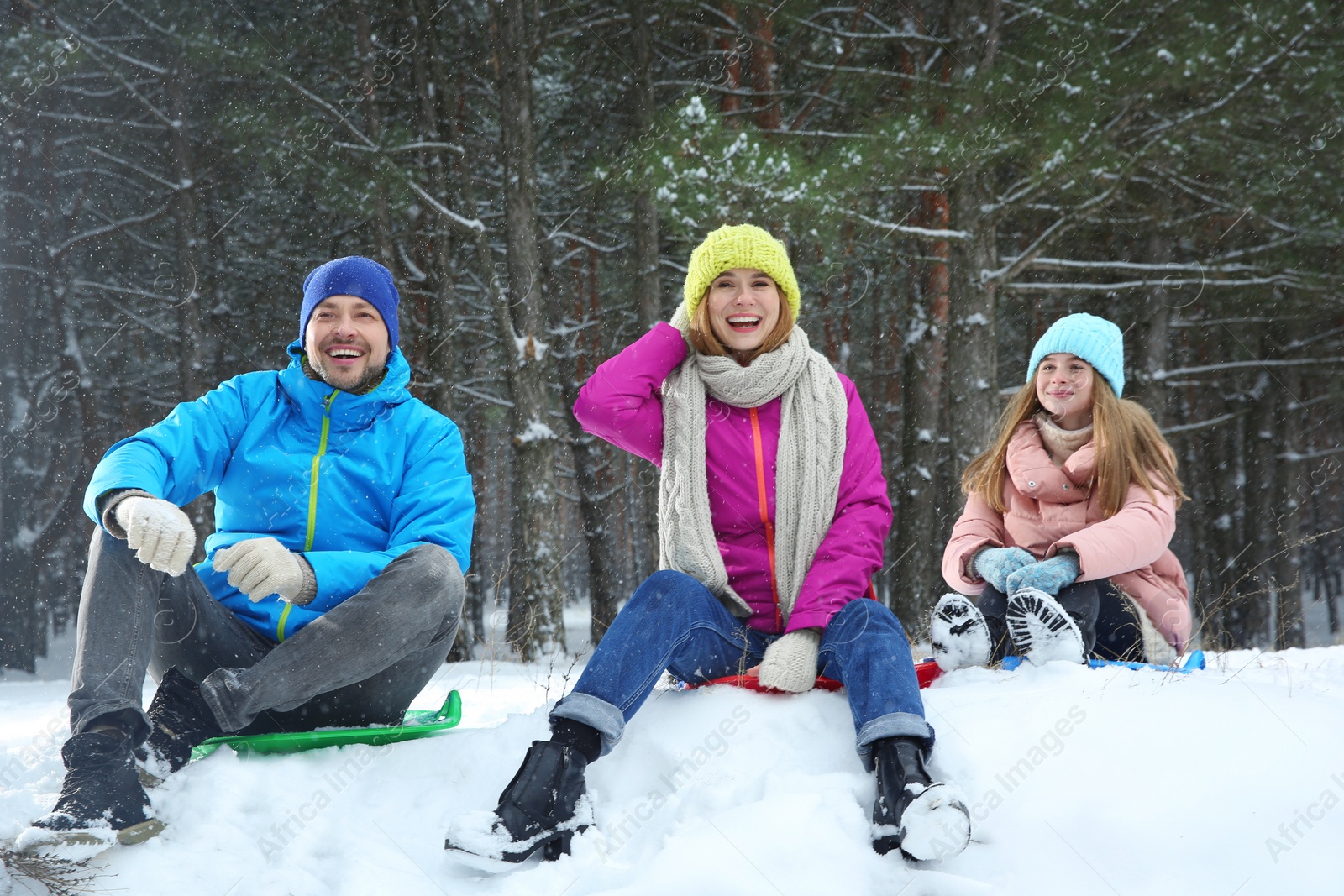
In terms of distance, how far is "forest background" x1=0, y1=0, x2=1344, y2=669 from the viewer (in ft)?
20.1

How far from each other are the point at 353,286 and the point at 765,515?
143 centimetres

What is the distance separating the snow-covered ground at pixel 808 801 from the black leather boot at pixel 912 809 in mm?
44

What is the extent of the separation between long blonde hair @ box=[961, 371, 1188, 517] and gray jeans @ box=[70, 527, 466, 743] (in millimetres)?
1946

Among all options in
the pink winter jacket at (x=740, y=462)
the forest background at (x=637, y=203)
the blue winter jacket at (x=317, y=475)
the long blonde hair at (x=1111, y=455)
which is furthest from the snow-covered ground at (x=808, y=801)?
the forest background at (x=637, y=203)

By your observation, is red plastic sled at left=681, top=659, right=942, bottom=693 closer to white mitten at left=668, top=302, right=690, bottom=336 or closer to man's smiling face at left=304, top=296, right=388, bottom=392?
white mitten at left=668, top=302, right=690, bottom=336

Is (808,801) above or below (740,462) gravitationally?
below

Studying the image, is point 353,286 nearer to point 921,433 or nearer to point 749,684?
point 749,684

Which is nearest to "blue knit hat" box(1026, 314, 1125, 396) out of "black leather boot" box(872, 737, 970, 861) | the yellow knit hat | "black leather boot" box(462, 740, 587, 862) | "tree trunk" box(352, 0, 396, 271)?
the yellow knit hat

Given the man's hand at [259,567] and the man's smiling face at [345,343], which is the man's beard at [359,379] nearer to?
the man's smiling face at [345,343]

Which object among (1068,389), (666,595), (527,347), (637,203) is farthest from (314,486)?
(637,203)

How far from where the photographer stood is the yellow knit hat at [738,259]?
275cm

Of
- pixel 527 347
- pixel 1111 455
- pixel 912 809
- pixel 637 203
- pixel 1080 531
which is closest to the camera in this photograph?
pixel 912 809

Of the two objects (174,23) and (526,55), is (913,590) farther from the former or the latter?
(174,23)

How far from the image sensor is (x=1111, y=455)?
2990 mm
